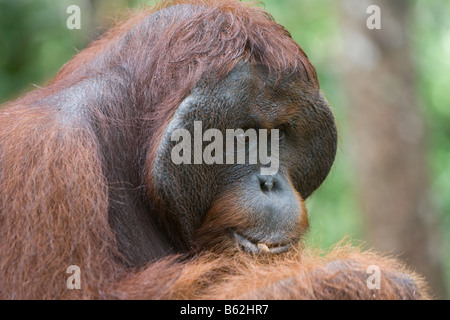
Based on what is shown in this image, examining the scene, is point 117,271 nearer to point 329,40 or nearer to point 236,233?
point 236,233

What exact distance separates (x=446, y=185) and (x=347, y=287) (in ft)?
23.4

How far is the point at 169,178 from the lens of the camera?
113 inches

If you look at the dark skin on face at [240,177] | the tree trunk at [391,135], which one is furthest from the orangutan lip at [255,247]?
the tree trunk at [391,135]

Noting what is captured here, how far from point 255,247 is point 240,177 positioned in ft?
1.07

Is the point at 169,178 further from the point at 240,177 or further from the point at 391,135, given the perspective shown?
the point at 391,135

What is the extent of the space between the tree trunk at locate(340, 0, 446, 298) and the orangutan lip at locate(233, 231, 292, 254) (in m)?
3.82

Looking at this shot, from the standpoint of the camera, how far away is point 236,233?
2.94m

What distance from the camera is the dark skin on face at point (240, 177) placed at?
288 centimetres

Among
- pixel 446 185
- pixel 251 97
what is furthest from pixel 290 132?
pixel 446 185

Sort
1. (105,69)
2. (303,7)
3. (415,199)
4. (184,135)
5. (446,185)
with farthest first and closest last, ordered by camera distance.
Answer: (303,7), (446,185), (415,199), (105,69), (184,135)

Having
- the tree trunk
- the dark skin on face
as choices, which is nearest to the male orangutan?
the dark skin on face

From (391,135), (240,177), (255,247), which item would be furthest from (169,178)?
(391,135)

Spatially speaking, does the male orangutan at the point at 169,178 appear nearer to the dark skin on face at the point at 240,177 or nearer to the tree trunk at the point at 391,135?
the dark skin on face at the point at 240,177
